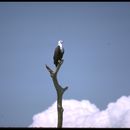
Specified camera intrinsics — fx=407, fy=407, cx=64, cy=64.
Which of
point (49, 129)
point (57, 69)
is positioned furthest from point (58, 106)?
point (49, 129)

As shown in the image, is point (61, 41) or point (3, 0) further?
point (61, 41)

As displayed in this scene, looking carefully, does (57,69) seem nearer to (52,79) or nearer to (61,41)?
(52,79)

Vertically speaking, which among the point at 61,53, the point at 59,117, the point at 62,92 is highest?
→ the point at 61,53

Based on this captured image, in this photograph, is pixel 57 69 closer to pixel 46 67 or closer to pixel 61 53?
pixel 46 67

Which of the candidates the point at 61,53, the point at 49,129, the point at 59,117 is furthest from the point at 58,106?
the point at 49,129

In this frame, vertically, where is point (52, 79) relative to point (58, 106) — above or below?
above

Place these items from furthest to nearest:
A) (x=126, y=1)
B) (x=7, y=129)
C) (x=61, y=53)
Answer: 1. (x=61, y=53)
2. (x=126, y=1)
3. (x=7, y=129)

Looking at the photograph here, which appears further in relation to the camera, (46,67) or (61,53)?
(61,53)

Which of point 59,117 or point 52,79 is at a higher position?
point 52,79

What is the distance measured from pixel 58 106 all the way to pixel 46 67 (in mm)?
1534

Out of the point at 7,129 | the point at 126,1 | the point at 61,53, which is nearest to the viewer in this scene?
the point at 7,129

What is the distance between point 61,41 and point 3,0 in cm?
489

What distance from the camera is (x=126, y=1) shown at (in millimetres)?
14742

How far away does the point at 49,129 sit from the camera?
923cm
